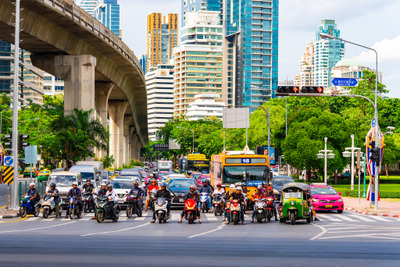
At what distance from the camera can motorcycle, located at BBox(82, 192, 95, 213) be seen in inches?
1287

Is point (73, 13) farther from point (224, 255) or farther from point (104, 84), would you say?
point (224, 255)

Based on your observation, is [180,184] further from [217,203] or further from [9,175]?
[9,175]

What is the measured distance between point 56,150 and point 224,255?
4283cm

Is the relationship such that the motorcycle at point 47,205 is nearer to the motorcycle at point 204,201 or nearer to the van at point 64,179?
the van at point 64,179

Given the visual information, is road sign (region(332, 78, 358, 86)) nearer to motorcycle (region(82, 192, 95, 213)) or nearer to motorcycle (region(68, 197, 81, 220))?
motorcycle (region(82, 192, 95, 213))

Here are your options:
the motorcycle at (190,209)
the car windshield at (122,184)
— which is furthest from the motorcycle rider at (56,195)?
the motorcycle at (190,209)

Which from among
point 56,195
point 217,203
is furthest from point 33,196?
point 217,203

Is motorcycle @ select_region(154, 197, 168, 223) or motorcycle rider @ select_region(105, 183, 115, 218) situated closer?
motorcycle @ select_region(154, 197, 168, 223)

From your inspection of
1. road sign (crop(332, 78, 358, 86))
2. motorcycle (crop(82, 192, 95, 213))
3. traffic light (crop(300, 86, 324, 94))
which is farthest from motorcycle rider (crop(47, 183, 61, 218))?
road sign (crop(332, 78, 358, 86))

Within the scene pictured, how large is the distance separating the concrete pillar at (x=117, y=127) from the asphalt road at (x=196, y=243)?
234ft

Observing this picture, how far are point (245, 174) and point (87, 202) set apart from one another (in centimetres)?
808

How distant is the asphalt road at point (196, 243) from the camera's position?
48.1 feet

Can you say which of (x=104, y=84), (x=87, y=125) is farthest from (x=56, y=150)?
(x=104, y=84)

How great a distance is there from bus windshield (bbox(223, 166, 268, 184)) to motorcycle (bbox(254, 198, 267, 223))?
6.09 metres
